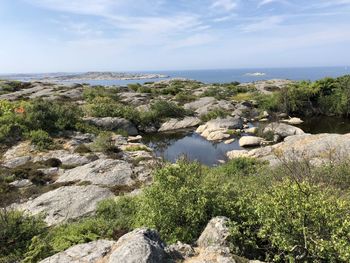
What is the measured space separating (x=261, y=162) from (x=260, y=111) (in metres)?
30.9

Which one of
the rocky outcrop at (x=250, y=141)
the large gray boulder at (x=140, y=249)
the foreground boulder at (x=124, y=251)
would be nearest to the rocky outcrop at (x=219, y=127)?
the rocky outcrop at (x=250, y=141)

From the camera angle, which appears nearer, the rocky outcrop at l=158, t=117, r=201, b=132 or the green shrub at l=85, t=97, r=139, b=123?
the green shrub at l=85, t=97, r=139, b=123

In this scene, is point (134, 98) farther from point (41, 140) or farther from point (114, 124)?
point (41, 140)

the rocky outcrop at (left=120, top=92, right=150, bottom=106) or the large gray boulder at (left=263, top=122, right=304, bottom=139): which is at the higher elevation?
the rocky outcrop at (left=120, top=92, right=150, bottom=106)

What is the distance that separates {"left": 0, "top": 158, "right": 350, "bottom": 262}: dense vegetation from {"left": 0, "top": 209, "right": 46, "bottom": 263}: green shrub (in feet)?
0.12

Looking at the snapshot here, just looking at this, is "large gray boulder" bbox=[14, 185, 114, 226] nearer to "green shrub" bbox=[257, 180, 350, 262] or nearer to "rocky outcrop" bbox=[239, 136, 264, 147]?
"green shrub" bbox=[257, 180, 350, 262]

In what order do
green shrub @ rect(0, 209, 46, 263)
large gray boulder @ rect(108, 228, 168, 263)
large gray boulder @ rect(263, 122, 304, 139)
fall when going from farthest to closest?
large gray boulder @ rect(263, 122, 304, 139) < green shrub @ rect(0, 209, 46, 263) < large gray boulder @ rect(108, 228, 168, 263)

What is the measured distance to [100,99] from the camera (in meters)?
55.4

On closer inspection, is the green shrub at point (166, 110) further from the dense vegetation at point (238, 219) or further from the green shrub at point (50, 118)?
the dense vegetation at point (238, 219)

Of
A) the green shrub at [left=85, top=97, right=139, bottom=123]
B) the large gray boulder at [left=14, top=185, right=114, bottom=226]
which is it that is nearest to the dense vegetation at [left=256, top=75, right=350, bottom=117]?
the green shrub at [left=85, top=97, right=139, bottom=123]

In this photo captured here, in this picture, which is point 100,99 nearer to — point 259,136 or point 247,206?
point 259,136

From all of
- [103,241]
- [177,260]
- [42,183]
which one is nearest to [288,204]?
[177,260]

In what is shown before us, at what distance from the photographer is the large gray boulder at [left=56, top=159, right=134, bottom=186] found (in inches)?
896

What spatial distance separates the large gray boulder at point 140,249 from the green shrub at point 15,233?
487cm
